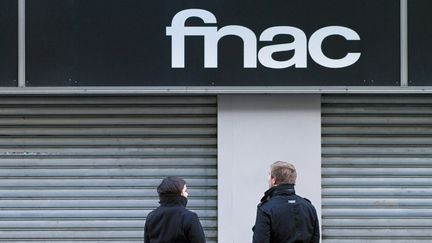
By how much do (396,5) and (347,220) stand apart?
226cm

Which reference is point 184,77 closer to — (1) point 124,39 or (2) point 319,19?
(1) point 124,39

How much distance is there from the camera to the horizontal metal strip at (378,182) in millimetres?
7732

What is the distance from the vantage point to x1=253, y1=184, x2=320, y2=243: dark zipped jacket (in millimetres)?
5594

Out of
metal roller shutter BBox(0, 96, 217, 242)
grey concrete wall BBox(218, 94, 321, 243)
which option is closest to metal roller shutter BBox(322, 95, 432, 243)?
grey concrete wall BBox(218, 94, 321, 243)

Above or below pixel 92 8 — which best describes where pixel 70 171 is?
below

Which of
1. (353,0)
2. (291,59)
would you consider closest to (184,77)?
(291,59)

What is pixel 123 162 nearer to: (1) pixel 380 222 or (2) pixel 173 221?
(2) pixel 173 221

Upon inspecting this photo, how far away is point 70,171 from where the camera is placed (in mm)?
7770

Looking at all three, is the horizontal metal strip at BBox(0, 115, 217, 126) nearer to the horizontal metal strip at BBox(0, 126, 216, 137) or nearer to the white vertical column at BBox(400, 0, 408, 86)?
the horizontal metal strip at BBox(0, 126, 216, 137)

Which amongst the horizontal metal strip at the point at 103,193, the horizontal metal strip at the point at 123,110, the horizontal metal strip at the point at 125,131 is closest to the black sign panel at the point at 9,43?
the horizontal metal strip at the point at 123,110

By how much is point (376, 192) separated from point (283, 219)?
7.96 feet

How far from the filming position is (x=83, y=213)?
7.77 metres

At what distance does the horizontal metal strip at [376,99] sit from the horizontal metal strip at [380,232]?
132 centimetres

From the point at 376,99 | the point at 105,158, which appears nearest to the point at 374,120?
the point at 376,99
